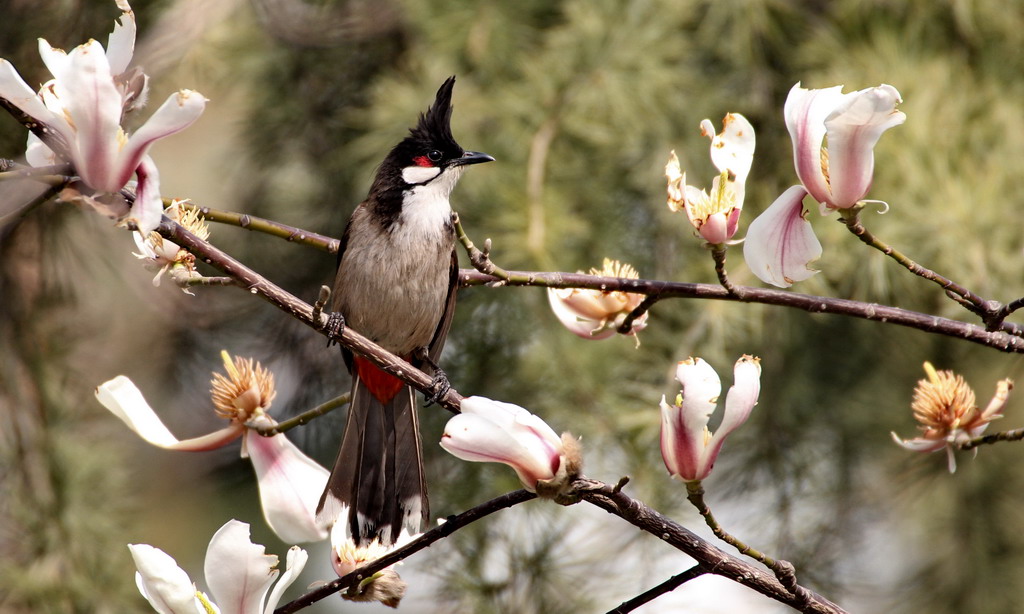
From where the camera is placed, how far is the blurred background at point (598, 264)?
219 centimetres

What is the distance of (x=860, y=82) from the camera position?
2287 mm

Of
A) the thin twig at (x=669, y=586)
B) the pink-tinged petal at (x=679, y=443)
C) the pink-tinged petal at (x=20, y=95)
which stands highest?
the pink-tinged petal at (x=679, y=443)

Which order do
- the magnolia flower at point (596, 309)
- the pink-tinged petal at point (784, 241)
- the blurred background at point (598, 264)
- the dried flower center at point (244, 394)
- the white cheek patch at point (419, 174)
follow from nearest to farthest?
the pink-tinged petal at point (784, 241) < the dried flower center at point (244, 394) < the magnolia flower at point (596, 309) < the blurred background at point (598, 264) < the white cheek patch at point (419, 174)

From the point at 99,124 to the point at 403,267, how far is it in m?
1.44

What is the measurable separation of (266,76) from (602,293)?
5.66 ft

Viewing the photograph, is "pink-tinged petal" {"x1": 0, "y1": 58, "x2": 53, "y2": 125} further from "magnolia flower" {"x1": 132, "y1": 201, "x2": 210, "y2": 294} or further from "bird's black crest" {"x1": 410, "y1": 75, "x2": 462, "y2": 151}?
"bird's black crest" {"x1": 410, "y1": 75, "x2": 462, "y2": 151}

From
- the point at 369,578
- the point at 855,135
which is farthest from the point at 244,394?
the point at 855,135

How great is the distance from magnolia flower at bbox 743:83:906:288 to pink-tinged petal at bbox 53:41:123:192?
720mm

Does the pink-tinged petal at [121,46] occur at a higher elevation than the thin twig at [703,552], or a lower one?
higher

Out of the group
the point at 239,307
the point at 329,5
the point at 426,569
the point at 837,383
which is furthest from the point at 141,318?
the point at 837,383

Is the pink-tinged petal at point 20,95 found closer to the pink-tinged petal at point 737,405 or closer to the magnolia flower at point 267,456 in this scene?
the magnolia flower at point 267,456

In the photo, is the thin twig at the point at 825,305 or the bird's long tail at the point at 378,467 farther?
the bird's long tail at the point at 378,467

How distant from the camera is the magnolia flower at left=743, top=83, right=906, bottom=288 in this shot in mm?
1133

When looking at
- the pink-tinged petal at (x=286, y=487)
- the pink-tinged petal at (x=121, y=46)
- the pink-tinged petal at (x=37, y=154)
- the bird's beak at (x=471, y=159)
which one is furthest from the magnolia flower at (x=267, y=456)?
the bird's beak at (x=471, y=159)
